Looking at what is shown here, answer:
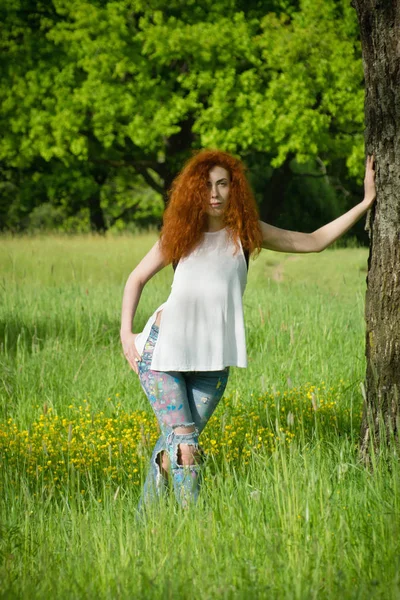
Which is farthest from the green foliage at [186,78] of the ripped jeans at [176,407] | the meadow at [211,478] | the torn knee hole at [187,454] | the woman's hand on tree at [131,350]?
the torn knee hole at [187,454]

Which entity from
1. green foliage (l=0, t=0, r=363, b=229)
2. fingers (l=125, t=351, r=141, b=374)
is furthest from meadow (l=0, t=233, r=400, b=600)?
green foliage (l=0, t=0, r=363, b=229)

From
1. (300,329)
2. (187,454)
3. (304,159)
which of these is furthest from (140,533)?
(304,159)

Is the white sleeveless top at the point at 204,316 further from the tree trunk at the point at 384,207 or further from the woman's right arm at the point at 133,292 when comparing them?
the tree trunk at the point at 384,207

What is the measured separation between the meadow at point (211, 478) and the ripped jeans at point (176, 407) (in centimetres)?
10

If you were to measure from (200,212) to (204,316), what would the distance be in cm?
46

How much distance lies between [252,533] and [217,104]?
17481 mm

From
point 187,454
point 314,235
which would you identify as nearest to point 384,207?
point 314,235

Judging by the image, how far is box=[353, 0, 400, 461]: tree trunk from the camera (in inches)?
150

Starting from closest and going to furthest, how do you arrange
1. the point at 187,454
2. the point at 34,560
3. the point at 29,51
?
the point at 34,560 < the point at 187,454 < the point at 29,51

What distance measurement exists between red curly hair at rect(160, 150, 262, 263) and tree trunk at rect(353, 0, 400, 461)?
582 millimetres

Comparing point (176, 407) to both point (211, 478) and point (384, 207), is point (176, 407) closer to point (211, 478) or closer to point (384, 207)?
point (211, 478)

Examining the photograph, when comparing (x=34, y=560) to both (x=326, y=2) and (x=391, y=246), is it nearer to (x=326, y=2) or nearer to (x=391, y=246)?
(x=391, y=246)

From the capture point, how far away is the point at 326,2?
2003 centimetres

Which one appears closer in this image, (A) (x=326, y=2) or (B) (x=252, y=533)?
(B) (x=252, y=533)
